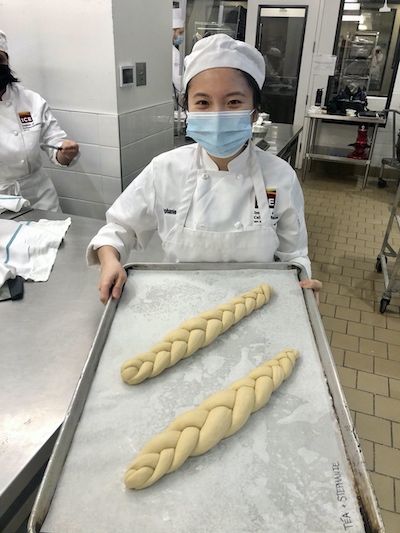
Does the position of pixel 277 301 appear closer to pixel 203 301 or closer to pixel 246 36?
pixel 203 301

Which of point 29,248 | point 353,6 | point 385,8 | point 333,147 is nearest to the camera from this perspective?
point 29,248

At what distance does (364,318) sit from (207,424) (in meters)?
2.32

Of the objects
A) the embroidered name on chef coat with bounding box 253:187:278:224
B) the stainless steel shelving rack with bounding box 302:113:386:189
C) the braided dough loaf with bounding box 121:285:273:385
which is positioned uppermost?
the embroidered name on chef coat with bounding box 253:187:278:224

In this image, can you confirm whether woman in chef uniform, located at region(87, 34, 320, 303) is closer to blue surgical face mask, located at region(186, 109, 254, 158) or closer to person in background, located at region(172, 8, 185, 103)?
blue surgical face mask, located at region(186, 109, 254, 158)

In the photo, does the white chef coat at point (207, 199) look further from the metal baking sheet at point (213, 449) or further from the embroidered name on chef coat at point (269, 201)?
the metal baking sheet at point (213, 449)

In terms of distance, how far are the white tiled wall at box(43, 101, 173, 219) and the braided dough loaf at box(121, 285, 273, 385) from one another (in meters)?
1.42

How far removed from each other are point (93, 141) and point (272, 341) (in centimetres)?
169

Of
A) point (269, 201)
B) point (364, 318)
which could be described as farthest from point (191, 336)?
point (364, 318)

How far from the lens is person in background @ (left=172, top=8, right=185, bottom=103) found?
9.76ft

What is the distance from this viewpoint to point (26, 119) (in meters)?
1.91

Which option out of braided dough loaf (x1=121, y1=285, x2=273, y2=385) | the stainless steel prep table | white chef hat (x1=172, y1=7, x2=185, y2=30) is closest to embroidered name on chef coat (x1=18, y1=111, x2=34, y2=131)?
the stainless steel prep table

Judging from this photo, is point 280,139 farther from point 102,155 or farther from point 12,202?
point 12,202

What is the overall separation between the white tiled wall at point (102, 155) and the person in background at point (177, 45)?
66 cm

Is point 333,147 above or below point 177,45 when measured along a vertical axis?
below
